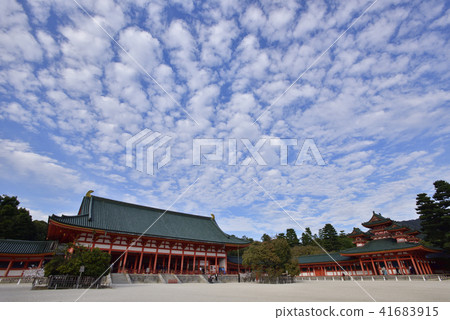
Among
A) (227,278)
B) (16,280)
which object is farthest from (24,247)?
(227,278)

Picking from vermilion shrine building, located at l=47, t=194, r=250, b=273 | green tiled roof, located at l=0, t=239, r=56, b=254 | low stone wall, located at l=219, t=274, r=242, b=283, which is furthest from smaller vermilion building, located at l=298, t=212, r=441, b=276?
green tiled roof, located at l=0, t=239, r=56, b=254

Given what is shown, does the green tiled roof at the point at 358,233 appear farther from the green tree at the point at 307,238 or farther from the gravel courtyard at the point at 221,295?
the green tree at the point at 307,238

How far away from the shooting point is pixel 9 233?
33.3 metres

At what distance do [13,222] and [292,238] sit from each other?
60263 millimetres

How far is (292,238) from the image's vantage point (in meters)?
63.3

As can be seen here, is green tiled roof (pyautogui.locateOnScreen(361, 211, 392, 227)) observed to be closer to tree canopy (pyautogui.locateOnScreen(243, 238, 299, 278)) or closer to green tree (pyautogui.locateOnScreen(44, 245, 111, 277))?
tree canopy (pyautogui.locateOnScreen(243, 238, 299, 278))

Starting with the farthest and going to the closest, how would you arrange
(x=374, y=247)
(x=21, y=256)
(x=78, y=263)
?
(x=374, y=247), (x=21, y=256), (x=78, y=263)

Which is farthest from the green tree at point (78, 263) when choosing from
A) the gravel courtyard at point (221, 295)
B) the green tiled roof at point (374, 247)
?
the green tiled roof at point (374, 247)

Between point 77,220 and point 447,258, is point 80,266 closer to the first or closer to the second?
point 77,220

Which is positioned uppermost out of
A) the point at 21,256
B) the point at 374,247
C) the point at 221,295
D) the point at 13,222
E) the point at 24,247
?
the point at 13,222

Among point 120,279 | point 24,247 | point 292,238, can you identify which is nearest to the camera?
point 120,279

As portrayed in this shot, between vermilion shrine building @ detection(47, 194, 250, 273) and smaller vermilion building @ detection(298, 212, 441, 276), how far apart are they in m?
16.0

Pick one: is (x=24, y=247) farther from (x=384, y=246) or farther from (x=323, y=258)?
Result: (x=384, y=246)

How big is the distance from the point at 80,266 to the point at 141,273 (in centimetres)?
1046
